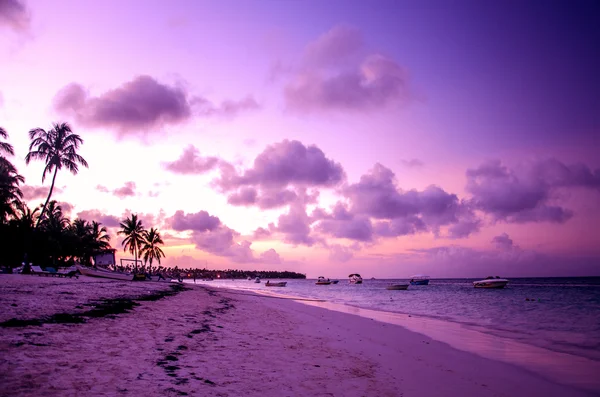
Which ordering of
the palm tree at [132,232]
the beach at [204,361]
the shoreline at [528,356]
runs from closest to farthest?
the beach at [204,361], the shoreline at [528,356], the palm tree at [132,232]

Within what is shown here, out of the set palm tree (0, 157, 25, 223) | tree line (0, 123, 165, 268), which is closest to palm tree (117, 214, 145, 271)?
tree line (0, 123, 165, 268)

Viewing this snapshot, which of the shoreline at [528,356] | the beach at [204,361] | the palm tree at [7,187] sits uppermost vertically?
the palm tree at [7,187]

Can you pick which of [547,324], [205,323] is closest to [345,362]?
[205,323]

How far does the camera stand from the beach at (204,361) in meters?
6.34

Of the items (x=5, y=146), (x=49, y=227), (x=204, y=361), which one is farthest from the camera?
(x=49, y=227)

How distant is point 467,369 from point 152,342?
945 cm

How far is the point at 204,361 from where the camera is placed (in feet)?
27.8

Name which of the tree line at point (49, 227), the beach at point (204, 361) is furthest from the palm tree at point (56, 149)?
the beach at point (204, 361)

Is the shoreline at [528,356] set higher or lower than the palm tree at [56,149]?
lower

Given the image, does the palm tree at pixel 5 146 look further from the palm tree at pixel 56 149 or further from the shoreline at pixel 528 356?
the shoreline at pixel 528 356

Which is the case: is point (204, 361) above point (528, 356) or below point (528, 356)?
above


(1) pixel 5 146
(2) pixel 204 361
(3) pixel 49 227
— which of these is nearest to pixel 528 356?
(2) pixel 204 361

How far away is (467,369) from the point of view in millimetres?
10820

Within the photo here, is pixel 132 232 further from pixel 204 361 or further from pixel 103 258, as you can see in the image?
pixel 204 361
